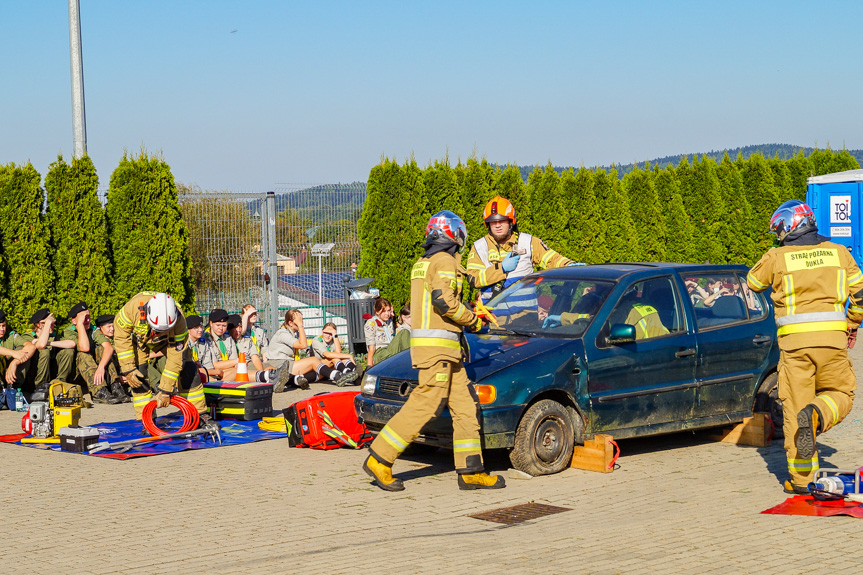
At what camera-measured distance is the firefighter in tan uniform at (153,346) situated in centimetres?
1041

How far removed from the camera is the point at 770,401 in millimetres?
9531

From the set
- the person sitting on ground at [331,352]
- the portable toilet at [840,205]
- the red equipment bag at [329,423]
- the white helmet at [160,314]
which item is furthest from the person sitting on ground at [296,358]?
the portable toilet at [840,205]

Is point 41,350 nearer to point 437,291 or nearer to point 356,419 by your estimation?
point 356,419

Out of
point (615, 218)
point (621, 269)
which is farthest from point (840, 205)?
point (621, 269)

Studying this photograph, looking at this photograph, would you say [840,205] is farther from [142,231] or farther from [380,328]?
[142,231]

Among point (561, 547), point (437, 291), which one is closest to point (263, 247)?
point (437, 291)

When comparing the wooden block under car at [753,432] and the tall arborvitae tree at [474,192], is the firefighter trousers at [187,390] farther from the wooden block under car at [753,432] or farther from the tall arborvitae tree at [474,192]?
the tall arborvitae tree at [474,192]

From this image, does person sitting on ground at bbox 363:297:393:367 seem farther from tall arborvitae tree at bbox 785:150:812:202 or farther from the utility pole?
tall arborvitae tree at bbox 785:150:812:202

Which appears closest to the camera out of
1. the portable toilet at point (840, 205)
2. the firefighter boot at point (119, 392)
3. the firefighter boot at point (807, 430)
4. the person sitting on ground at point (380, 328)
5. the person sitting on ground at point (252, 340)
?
the firefighter boot at point (807, 430)

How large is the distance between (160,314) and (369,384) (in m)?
2.92

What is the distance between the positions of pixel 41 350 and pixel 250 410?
3.56m

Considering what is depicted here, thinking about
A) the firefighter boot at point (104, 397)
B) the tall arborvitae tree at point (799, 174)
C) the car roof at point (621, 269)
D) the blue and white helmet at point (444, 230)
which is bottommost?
the firefighter boot at point (104, 397)

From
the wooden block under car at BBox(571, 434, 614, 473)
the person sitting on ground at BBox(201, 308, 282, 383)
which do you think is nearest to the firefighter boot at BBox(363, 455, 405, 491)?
the wooden block under car at BBox(571, 434, 614, 473)

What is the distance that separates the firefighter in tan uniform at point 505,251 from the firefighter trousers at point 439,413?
2.64 metres
